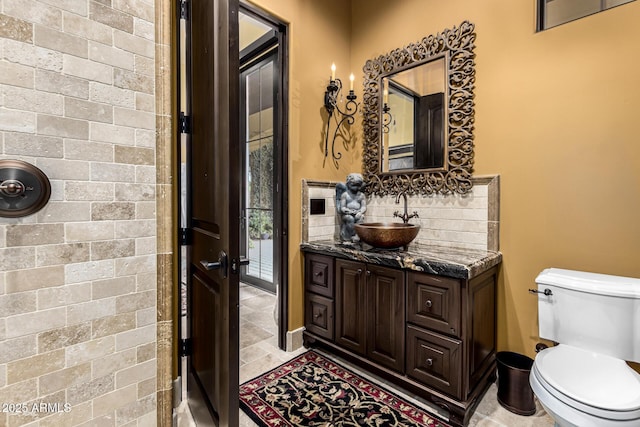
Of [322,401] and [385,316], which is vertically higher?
[385,316]

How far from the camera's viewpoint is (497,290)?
1956mm

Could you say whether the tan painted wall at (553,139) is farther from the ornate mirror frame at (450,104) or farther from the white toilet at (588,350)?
the white toilet at (588,350)

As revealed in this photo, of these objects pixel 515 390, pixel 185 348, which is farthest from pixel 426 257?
pixel 185 348

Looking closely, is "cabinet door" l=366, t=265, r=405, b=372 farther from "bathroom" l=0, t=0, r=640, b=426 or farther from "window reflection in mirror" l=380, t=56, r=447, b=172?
"window reflection in mirror" l=380, t=56, r=447, b=172

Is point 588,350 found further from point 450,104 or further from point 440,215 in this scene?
point 450,104

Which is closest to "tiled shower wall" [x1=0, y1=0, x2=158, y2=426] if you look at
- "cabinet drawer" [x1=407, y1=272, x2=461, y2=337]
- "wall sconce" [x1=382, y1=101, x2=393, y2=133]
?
"cabinet drawer" [x1=407, y1=272, x2=461, y2=337]

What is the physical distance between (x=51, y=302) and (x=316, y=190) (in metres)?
1.75

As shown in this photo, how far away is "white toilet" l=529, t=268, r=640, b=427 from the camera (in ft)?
3.57

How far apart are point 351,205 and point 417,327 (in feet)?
3.32

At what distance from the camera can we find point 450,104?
6.84 ft

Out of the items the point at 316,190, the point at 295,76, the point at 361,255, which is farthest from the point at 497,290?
the point at 295,76

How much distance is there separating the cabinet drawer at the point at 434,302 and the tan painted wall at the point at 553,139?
2.04ft

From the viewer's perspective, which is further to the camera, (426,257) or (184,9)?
(426,257)

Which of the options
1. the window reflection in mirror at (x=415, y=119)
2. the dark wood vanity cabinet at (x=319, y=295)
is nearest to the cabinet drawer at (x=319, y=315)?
the dark wood vanity cabinet at (x=319, y=295)
